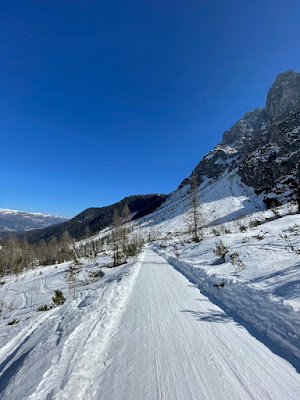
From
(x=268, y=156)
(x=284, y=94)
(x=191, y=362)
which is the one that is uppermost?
(x=284, y=94)

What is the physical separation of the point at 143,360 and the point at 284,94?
572 feet

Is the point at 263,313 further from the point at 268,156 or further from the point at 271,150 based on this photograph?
the point at 271,150

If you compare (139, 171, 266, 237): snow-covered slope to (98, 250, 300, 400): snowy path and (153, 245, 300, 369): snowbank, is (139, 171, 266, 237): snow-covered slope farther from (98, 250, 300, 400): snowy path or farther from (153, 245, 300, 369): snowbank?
(98, 250, 300, 400): snowy path

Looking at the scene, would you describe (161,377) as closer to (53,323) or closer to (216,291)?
(53,323)

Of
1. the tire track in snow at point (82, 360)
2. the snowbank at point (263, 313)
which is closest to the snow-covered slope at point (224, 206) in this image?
the snowbank at point (263, 313)

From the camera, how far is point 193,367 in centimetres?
276

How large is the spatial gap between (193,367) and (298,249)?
7.30m

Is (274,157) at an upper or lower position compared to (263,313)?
upper

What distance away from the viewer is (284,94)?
126062mm

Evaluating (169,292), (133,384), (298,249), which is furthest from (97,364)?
(298,249)

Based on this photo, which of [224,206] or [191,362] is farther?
[224,206]

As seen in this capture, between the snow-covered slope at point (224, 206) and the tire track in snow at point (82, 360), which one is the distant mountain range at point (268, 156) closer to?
the snow-covered slope at point (224, 206)

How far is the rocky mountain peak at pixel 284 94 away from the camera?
12312 cm

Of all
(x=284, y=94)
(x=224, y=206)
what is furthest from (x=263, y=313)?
(x=284, y=94)
